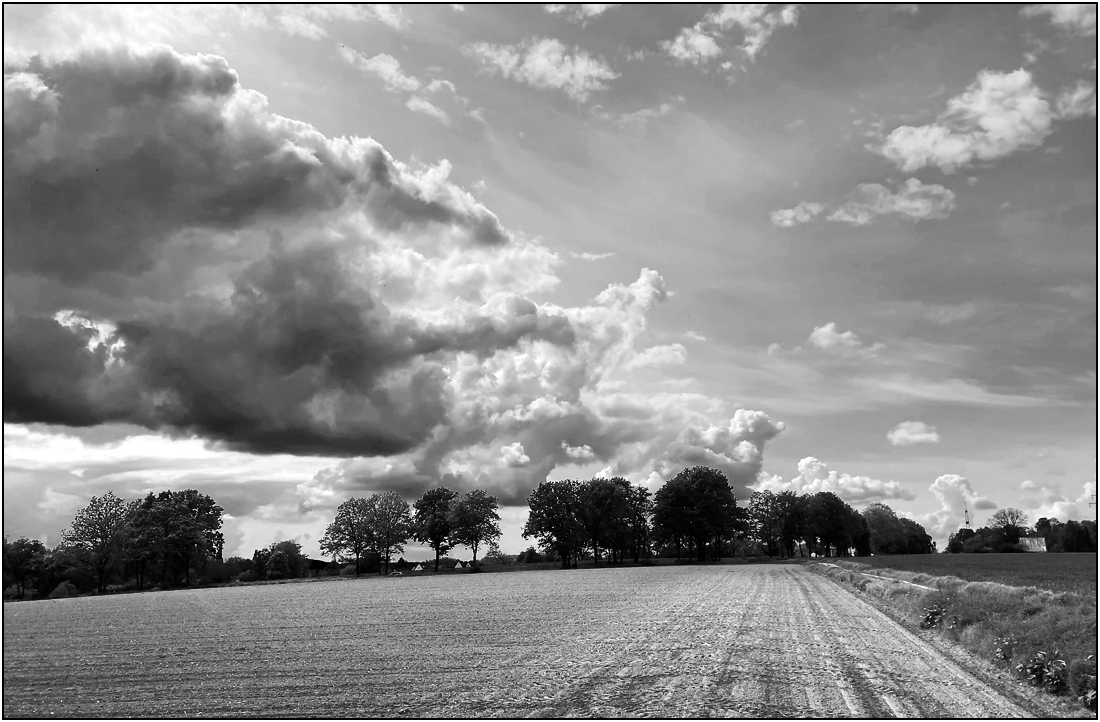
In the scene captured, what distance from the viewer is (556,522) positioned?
13162 cm

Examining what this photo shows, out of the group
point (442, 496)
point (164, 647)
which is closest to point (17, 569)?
A: point (442, 496)

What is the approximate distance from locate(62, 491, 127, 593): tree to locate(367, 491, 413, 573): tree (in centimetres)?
3727

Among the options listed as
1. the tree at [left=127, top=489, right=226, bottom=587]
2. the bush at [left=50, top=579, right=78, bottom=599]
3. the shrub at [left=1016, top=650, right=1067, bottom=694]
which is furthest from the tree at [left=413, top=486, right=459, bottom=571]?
the shrub at [left=1016, top=650, right=1067, bottom=694]

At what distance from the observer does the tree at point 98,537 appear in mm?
94125

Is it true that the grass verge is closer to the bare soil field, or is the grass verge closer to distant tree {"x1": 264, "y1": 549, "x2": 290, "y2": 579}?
the bare soil field

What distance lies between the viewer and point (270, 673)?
18594mm

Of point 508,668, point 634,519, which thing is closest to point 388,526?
point 634,519

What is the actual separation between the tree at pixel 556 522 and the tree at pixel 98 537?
214ft

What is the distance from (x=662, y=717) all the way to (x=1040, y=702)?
25.7 ft

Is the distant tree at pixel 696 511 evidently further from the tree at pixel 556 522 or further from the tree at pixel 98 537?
the tree at pixel 98 537

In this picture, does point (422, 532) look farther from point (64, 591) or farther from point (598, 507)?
point (64, 591)

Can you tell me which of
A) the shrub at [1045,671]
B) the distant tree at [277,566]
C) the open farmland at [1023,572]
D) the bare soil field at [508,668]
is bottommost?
the distant tree at [277,566]

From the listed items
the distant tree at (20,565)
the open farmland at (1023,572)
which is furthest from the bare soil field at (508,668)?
the distant tree at (20,565)

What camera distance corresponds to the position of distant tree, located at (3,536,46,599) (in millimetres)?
98562
